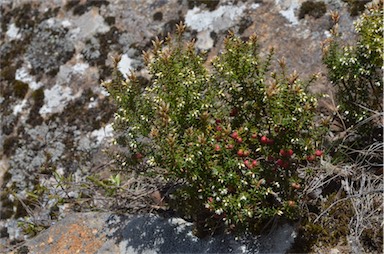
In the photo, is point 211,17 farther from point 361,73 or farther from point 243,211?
point 243,211

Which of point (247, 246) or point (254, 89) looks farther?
point (247, 246)

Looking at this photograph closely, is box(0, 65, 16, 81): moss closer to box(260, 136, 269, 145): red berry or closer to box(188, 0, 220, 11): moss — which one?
box(188, 0, 220, 11): moss

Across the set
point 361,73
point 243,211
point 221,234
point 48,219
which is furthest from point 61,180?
point 361,73

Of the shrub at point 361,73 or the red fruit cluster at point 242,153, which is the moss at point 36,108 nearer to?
the red fruit cluster at point 242,153

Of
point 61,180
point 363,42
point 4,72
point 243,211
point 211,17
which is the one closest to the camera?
point 243,211

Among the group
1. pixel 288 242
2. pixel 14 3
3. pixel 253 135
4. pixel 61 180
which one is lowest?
pixel 288 242

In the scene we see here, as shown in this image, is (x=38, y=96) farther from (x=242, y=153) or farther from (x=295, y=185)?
(x=295, y=185)
